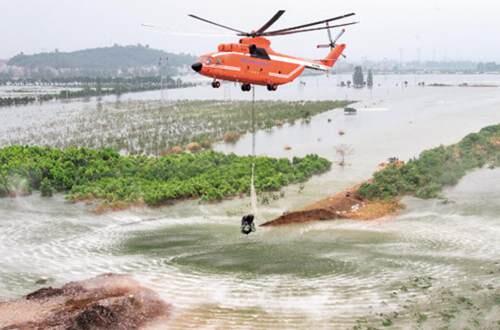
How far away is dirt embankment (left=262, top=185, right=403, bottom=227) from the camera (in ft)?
81.5

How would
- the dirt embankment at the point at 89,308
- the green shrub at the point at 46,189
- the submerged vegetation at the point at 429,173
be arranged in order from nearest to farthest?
1. the dirt embankment at the point at 89,308
2. the submerged vegetation at the point at 429,173
3. the green shrub at the point at 46,189

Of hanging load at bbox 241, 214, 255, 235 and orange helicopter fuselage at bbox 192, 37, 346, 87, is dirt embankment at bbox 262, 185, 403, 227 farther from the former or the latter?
orange helicopter fuselage at bbox 192, 37, 346, 87

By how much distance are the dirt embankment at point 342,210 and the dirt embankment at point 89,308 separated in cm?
905

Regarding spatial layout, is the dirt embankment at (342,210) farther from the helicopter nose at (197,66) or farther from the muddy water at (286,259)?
the helicopter nose at (197,66)

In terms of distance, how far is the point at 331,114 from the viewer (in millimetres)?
77875

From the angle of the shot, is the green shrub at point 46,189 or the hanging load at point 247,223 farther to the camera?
the green shrub at point 46,189

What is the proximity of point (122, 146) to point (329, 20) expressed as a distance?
39.1 meters

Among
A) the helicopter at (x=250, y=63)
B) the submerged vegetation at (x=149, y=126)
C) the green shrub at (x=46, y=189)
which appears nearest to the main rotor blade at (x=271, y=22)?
the helicopter at (x=250, y=63)

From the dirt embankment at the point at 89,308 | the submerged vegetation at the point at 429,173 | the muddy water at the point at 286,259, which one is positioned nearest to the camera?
the dirt embankment at the point at 89,308

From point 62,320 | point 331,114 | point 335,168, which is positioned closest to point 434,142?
point 335,168

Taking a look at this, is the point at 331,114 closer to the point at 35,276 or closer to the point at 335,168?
the point at 335,168

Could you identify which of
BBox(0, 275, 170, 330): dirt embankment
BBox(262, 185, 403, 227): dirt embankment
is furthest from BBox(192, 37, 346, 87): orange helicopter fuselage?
BBox(262, 185, 403, 227): dirt embankment

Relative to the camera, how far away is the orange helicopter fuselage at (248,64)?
11453 mm

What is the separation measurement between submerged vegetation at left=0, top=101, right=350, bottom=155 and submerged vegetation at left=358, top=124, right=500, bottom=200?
19.8 m
